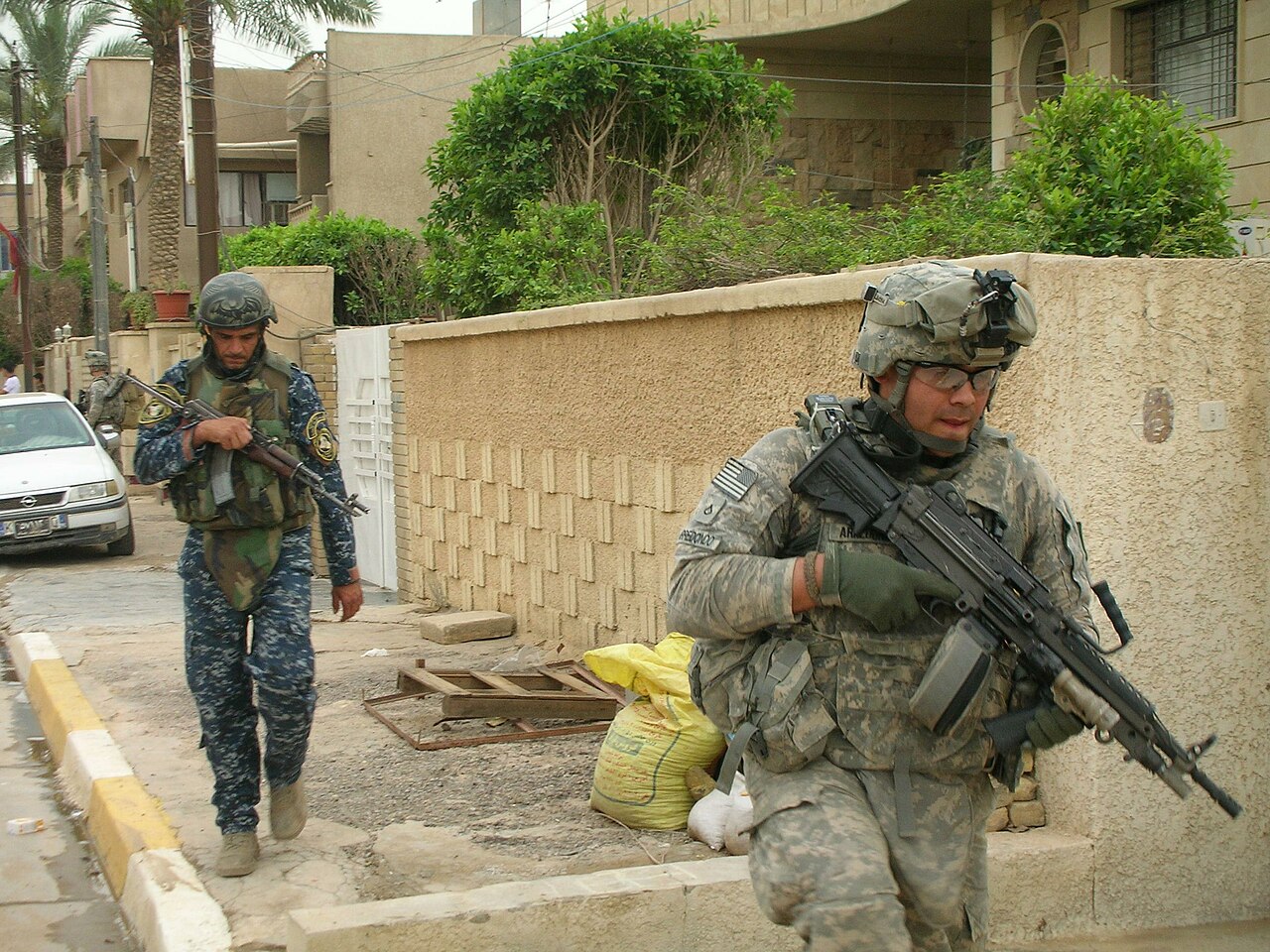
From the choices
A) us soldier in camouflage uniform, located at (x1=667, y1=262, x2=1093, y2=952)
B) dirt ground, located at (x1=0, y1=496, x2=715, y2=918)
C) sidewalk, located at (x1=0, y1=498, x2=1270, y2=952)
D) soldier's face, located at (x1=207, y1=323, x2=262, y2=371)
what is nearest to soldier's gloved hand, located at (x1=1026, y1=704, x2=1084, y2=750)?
us soldier in camouflage uniform, located at (x1=667, y1=262, x2=1093, y2=952)

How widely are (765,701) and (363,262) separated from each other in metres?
13.7

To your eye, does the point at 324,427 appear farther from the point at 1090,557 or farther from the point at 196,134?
the point at 196,134

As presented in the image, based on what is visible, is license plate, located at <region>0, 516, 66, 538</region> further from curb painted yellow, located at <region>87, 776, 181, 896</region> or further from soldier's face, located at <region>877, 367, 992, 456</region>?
soldier's face, located at <region>877, 367, 992, 456</region>

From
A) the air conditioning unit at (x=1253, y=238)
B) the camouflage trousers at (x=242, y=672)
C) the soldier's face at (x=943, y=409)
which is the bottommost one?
the camouflage trousers at (x=242, y=672)

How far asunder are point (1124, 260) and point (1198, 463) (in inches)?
25.5

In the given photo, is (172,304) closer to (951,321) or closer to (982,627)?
(951,321)

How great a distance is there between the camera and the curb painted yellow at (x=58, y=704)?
6.41m

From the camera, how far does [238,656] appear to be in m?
4.47

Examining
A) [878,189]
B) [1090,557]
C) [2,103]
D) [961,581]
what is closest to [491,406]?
[1090,557]

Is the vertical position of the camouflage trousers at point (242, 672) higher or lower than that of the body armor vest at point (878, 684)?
lower

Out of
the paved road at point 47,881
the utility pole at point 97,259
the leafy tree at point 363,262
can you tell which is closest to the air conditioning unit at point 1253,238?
the paved road at point 47,881

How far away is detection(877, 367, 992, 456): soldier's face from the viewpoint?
9.34 ft

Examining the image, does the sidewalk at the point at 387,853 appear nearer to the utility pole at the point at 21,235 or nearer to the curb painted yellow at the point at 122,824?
the curb painted yellow at the point at 122,824

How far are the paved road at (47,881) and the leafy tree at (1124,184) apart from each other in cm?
416
